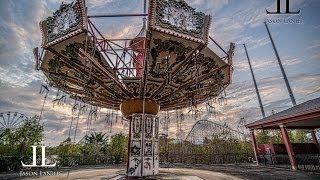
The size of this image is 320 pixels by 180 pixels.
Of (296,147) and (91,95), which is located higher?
(91,95)

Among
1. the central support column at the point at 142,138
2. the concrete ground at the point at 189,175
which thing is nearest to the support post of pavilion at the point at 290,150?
the concrete ground at the point at 189,175

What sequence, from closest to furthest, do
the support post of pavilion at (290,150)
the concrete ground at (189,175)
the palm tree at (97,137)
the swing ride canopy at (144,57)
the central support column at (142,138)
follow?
the swing ride canopy at (144,57) < the concrete ground at (189,175) < the central support column at (142,138) < the support post of pavilion at (290,150) < the palm tree at (97,137)

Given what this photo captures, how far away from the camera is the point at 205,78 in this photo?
13.6 m

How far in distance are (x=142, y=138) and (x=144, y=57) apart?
466 cm

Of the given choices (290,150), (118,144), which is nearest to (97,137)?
(118,144)

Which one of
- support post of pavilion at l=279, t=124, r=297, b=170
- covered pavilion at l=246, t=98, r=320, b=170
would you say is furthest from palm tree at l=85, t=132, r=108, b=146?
support post of pavilion at l=279, t=124, r=297, b=170

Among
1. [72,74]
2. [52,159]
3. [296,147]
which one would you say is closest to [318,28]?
[296,147]

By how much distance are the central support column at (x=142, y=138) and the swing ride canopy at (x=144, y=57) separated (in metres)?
0.40

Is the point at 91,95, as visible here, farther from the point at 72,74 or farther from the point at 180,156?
the point at 180,156

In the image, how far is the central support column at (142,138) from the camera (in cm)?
1246

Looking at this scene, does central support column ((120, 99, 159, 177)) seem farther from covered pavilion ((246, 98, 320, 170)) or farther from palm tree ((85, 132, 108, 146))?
palm tree ((85, 132, 108, 146))

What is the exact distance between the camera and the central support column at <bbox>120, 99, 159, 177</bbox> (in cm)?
1246

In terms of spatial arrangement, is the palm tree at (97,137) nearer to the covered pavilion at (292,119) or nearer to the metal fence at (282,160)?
the metal fence at (282,160)

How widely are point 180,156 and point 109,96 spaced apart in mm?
16135
